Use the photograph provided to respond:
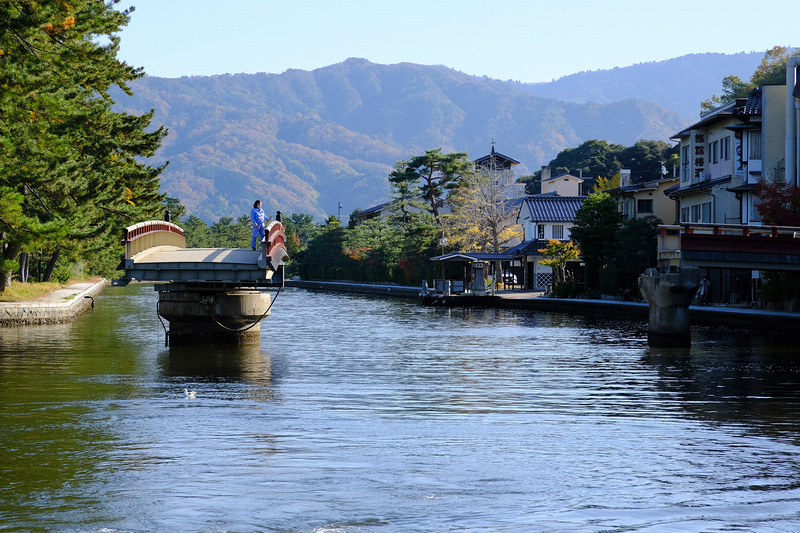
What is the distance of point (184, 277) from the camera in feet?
101

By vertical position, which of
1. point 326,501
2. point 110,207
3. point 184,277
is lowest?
point 326,501

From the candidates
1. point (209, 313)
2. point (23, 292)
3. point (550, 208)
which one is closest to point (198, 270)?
point (209, 313)

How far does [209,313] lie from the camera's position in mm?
32250

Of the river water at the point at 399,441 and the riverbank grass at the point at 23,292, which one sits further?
the riverbank grass at the point at 23,292

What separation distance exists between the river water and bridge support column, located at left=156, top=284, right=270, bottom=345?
85.9 inches

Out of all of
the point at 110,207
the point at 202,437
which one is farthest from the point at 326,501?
the point at 110,207

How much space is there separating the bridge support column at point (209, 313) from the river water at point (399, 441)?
218 centimetres

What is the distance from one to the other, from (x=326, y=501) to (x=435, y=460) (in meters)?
2.65

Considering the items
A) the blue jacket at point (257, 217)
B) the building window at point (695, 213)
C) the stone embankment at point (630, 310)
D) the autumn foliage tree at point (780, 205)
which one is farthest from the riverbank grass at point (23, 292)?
the building window at point (695, 213)

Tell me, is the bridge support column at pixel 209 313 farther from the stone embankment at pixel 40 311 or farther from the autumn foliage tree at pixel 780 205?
the autumn foliage tree at pixel 780 205

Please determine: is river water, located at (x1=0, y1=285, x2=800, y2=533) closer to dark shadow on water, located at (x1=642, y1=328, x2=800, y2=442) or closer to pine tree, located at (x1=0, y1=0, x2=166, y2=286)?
dark shadow on water, located at (x1=642, y1=328, x2=800, y2=442)

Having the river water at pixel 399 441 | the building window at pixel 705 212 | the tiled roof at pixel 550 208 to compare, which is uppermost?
the tiled roof at pixel 550 208

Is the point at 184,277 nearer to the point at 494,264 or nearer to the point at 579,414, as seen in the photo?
the point at 579,414

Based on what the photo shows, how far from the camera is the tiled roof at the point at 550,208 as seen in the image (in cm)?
8538
